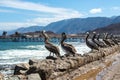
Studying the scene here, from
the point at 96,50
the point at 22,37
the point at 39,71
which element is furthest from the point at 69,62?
the point at 22,37

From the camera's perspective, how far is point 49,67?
13.0 m

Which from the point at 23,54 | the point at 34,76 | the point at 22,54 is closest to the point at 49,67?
the point at 34,76

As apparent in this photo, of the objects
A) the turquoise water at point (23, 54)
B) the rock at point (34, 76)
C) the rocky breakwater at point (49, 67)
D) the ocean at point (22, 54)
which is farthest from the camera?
the turquoise water at point (23, 54)

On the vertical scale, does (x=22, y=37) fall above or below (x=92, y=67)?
below

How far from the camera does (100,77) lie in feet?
46.9

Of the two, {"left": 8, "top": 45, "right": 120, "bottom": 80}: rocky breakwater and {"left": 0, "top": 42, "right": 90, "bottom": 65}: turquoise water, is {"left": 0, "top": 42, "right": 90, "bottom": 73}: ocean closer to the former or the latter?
{"left": 0, "top": 42, "right": 90, "bottom": 65}: turquoise water

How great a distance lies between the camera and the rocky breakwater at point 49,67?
1200cm

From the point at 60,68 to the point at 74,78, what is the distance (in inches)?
34.1

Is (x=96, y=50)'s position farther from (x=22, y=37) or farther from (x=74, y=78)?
(x=22, y=37)

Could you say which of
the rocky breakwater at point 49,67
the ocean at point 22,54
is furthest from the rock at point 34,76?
the ocean at point 22,54

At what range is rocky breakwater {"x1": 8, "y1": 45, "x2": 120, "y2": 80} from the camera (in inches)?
472

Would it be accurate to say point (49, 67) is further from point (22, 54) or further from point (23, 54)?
point (22, 54)

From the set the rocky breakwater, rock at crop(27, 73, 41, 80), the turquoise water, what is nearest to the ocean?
the turquoise water

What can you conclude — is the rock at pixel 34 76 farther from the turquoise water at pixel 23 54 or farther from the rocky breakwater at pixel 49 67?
the turquoise water at pixel 23 54
